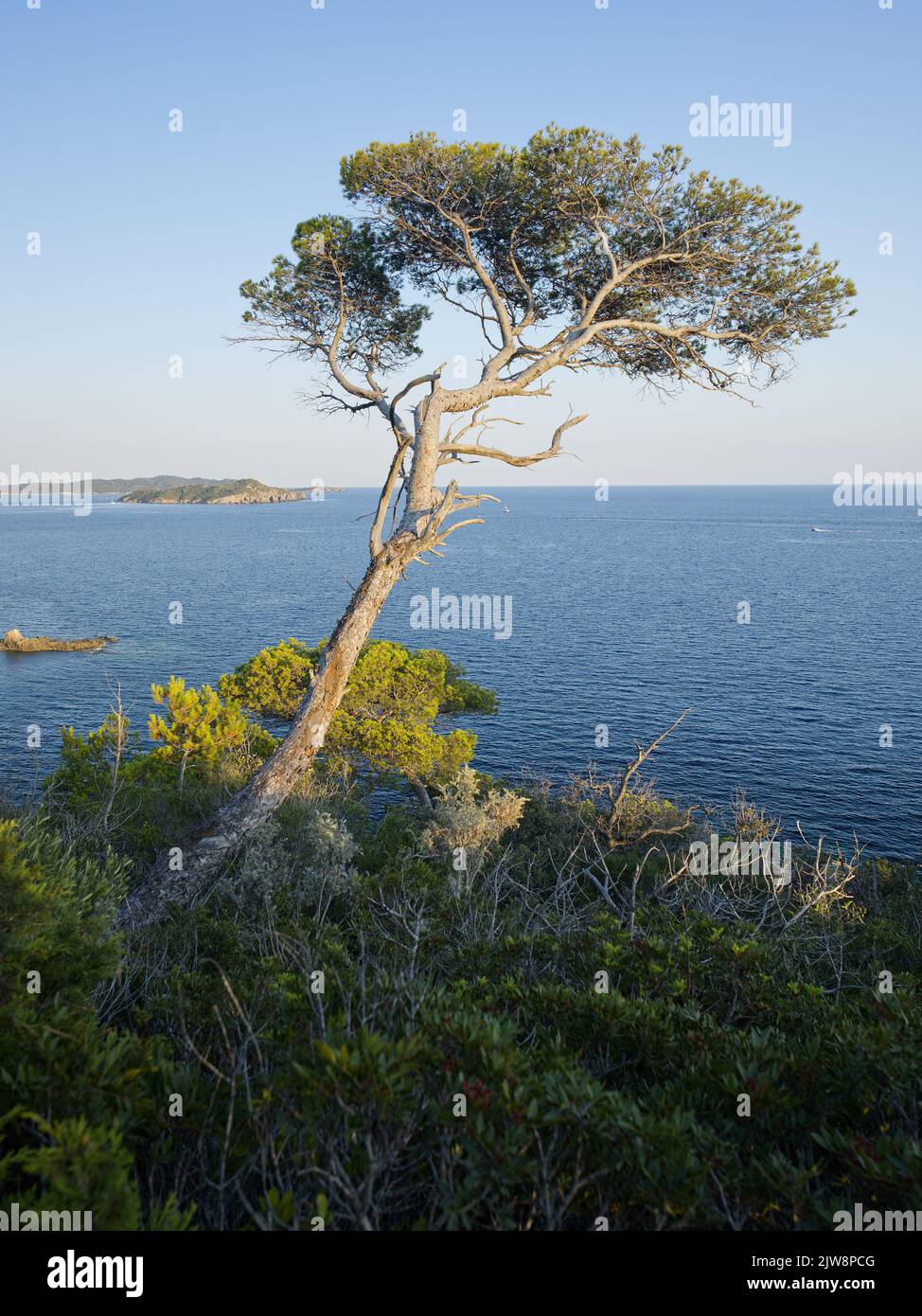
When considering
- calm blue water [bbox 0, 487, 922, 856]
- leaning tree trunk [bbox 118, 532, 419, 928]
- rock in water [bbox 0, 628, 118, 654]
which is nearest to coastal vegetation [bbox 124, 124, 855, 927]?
leaning tree trunk [bbox 118, 532, 419, 928]

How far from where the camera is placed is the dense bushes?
386 cm

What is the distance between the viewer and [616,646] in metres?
54.9

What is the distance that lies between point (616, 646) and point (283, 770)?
1826 inches

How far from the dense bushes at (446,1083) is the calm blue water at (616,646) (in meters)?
15.7

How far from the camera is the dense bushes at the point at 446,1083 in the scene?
12.7ft

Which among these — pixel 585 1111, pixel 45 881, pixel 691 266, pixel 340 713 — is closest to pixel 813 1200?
pixel 585 1111

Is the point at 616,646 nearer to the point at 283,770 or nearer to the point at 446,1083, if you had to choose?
the point at 283,770

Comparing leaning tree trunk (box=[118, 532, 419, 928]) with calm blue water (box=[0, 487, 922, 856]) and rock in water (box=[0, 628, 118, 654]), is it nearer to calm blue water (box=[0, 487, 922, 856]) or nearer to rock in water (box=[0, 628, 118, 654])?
calm blue water (box=[0, 487, 922, 856])

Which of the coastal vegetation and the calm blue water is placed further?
the calm blue water

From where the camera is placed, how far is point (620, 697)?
42781 millimetres

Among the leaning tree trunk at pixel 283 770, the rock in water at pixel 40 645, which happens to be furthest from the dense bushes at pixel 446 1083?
the rock in water at pixel 40 645

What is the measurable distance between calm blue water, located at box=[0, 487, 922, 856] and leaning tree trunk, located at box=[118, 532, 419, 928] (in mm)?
10921

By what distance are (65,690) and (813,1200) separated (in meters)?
49.2

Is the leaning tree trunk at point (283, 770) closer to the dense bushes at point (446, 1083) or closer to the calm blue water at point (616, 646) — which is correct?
the dense bushes at point (446, 1083)
